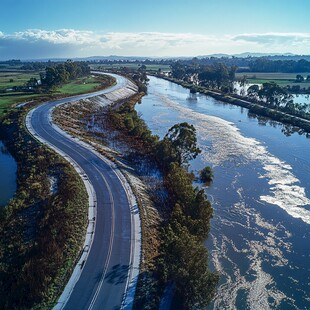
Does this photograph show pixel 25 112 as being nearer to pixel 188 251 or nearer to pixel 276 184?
pixel 276 184

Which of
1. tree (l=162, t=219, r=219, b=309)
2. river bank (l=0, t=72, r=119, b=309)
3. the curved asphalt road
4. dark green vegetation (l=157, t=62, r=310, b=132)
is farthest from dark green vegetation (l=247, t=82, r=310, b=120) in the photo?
tree (l=162, t=219, r=219, b=309)

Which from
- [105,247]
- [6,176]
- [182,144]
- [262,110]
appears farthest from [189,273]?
[262,110]

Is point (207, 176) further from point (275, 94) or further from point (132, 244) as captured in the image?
point (275, 94)

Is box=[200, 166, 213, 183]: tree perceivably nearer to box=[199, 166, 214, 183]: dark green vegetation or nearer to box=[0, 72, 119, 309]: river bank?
box=[199, 166, 214, 183]: dark green vegetation

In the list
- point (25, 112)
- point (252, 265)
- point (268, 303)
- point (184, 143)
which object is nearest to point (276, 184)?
point (184, 143)

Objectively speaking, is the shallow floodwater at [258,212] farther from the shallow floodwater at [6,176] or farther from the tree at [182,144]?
the shallow floodwater at [6,176]
